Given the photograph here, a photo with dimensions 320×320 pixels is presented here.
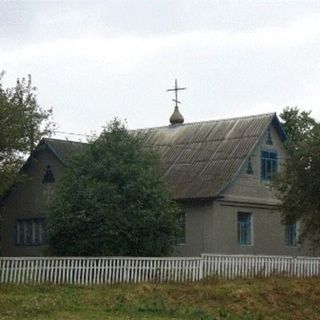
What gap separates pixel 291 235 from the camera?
3762 centimetres

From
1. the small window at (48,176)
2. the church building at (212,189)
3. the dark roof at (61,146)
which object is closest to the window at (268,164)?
the church building at (212,189)

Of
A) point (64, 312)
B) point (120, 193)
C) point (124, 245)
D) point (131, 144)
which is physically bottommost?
point (64, 312)

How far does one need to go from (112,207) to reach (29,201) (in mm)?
11250

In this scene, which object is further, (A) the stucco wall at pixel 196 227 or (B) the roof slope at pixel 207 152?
(B) the roof slope at pixel 207 152

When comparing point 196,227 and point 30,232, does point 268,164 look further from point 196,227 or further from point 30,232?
point 30,232

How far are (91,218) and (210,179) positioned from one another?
9086mm

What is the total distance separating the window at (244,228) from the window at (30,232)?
8.85 m

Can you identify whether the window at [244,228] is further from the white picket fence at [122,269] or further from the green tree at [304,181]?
the white picket fence at [122,269]

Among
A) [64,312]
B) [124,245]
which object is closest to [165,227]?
[124,245]

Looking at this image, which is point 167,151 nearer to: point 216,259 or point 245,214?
point 245,214

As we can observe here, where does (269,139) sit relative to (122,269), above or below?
above

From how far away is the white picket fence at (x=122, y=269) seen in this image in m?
23.0

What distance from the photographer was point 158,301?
2077 cm

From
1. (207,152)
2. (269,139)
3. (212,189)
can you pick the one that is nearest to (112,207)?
(212,189)
